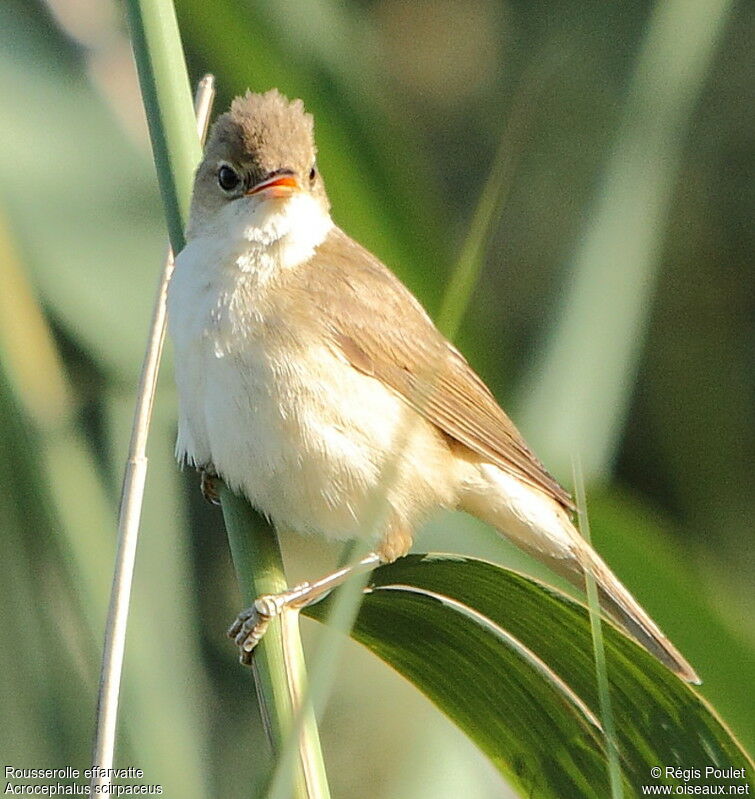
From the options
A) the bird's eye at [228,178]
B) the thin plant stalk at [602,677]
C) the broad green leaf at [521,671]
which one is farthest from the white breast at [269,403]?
the thin plant stalk at [602,677]

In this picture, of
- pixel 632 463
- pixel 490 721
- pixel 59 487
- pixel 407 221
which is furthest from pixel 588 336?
pixel 632 463

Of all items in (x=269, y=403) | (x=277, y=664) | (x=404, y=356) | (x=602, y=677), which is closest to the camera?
(x=602, y=677)

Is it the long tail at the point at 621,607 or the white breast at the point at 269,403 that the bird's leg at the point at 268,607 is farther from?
the long tail at the point at 621,607

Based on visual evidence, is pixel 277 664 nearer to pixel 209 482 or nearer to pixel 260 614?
pixel 260 614

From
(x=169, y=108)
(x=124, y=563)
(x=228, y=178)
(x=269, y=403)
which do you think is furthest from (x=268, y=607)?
(x=228, y=178)

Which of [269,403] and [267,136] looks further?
[267,136]

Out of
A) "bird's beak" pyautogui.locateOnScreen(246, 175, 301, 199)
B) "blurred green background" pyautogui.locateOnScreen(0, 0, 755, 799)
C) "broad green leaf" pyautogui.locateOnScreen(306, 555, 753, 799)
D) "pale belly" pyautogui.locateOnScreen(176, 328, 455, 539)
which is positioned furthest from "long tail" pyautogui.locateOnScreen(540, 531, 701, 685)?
"bird's beak" pyautogui.locateOnScreen(246, 175, 301, 199)

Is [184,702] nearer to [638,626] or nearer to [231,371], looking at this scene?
[231,371]

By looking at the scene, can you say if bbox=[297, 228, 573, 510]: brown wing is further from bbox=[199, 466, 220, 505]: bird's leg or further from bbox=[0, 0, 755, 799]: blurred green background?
bbox=[199, 466, 220, 505]: bird's leg
